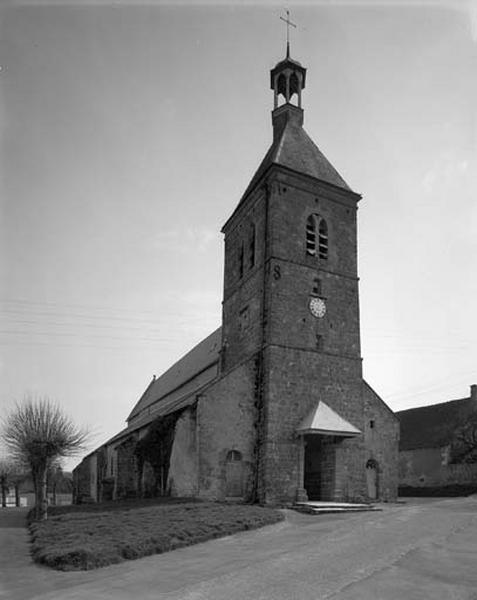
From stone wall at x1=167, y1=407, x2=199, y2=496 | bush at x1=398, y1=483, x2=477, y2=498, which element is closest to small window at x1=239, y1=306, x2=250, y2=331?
stone wall at x1=167, y1=407, x2=199, y2=496

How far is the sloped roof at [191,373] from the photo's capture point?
1377 inches

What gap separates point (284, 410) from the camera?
25188 millimetres

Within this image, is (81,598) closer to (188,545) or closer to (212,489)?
(188,545)

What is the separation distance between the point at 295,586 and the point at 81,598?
127 inches

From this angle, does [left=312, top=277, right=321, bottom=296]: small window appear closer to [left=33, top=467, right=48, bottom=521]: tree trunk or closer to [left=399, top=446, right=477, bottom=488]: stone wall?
[left=33, top=467, right=48, bottom=521]: tree trunk

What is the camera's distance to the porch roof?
24312mm

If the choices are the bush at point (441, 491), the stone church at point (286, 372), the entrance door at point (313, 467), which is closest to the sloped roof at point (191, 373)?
the stone church at point (286, 372)

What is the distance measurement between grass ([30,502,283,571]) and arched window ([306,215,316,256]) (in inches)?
530

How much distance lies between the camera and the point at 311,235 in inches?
1123

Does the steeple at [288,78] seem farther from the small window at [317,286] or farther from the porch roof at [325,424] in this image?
the porch roof at [325,424]

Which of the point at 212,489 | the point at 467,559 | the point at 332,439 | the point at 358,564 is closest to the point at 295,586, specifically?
the point at 358,564

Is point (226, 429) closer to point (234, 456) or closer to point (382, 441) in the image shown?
point (234, 456)

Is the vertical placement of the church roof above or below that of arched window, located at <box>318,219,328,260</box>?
above

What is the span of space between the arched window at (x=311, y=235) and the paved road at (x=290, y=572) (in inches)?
626
